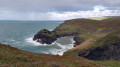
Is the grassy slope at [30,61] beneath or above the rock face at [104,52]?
above

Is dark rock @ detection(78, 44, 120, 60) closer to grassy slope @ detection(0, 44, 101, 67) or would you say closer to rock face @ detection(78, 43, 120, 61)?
rock face @ detection(78, 43, 120, 61)

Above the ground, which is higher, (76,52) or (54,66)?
(54,66)

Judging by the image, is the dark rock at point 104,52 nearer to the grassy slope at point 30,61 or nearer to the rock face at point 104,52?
the rock face at point 104,52

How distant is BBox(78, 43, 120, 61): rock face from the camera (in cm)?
5684

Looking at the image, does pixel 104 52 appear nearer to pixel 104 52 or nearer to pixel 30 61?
pixel 104 52

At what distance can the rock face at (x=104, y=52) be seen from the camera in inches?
2238

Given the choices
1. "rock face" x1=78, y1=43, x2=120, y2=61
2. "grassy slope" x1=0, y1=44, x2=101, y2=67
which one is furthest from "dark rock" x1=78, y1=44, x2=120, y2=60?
"grassy slope" x1=0, y1=44, x2=101, y2=67

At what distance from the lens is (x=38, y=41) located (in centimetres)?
10431

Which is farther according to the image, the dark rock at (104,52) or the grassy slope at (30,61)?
the dark rock at (104,52)

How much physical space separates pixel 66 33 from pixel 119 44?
81.3 m

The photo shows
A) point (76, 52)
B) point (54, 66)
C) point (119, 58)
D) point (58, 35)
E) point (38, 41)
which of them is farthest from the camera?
point (58, 35)

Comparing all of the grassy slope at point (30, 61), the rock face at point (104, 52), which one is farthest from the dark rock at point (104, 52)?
the grassy slope at point (30, 61)

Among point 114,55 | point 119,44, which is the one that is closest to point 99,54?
point 114,55

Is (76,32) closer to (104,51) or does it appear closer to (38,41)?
(38,41)
